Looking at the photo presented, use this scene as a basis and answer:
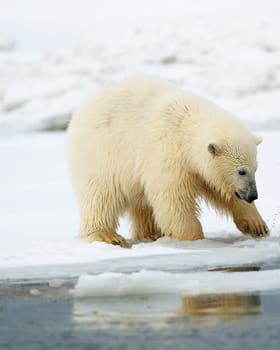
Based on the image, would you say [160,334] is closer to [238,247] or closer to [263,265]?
[263,265]

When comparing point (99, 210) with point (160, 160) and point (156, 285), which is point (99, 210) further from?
point (156, 285)

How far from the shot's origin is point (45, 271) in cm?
596

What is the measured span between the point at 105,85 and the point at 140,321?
17293 millimetres

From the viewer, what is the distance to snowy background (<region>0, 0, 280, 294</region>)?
21.6 feet

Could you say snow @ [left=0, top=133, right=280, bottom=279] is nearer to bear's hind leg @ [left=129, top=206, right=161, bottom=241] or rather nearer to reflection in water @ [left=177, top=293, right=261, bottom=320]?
bear's hind leg @ [left=129, top=206, right=161, bottom=241]

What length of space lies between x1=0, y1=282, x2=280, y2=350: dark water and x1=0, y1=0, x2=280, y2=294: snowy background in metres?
0.79

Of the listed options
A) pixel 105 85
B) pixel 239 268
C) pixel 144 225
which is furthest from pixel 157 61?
pixel 239 268

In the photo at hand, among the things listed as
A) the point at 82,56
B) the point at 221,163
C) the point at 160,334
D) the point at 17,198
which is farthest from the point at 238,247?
the point at 82,56

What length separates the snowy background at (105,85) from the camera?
21.6 feet

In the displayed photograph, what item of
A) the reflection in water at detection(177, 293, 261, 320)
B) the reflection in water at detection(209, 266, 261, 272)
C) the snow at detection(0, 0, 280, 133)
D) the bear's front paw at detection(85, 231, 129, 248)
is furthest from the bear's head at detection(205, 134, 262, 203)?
the snow at detection(0, 0, 280, 133)

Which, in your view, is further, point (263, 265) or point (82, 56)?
point (82, 56)

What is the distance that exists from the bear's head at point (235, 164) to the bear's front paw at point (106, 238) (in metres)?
0.80

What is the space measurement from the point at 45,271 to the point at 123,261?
52 centimetres

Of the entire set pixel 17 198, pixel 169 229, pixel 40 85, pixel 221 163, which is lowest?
pixel 40 85
